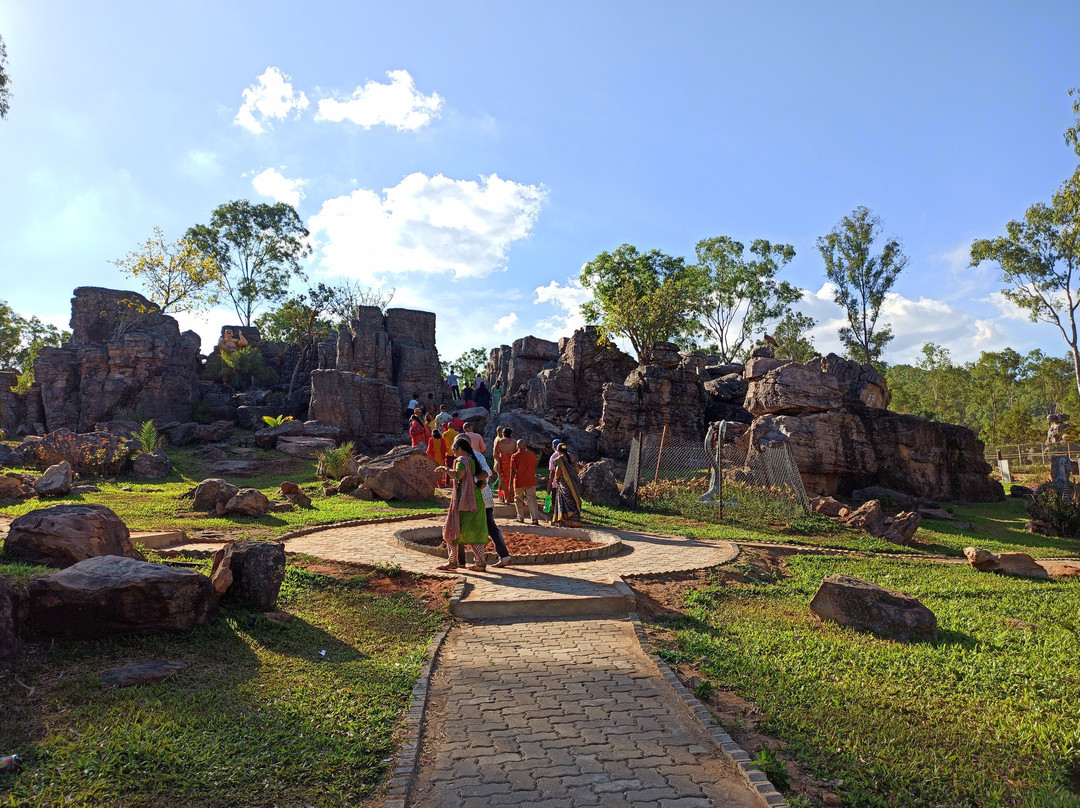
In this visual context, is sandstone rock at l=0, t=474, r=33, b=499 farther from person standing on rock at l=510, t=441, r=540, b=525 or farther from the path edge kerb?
the path edge kerb

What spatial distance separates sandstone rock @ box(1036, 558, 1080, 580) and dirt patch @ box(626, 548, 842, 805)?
12.3ft

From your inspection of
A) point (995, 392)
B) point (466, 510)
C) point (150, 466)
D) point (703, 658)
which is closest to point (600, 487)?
point (466, 510)

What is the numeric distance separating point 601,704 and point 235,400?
114ft

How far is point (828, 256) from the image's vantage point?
141 feet

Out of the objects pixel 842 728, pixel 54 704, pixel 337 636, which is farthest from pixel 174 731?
pixel 842 728

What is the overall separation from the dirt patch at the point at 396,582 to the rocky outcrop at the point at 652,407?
1794 cm

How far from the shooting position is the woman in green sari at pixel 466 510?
8.75 meters

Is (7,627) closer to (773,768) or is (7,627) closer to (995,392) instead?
(773,768)

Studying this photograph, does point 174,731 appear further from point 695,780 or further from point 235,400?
point 235,400

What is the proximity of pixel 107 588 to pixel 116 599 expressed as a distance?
4.6 inches

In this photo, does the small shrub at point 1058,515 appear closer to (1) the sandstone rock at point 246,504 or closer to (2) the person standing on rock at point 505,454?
(2) the person standing on rock at point 505,454

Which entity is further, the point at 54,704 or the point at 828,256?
the point at 828,256

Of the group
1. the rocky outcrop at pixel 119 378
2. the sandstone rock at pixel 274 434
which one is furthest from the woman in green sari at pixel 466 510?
the rocky outcrop at pixel 119 378

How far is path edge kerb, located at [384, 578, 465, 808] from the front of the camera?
3.56m
